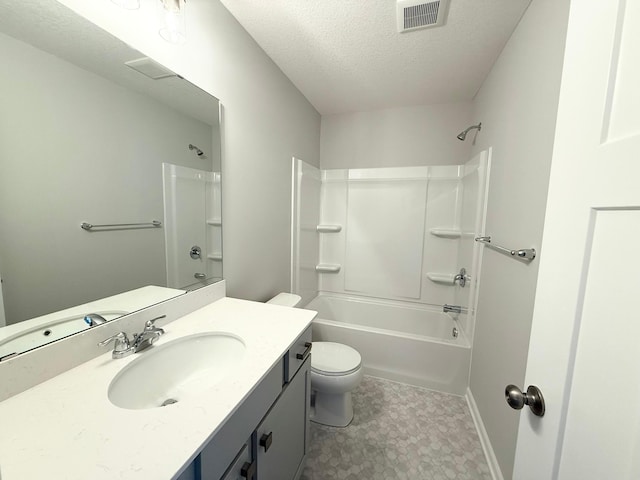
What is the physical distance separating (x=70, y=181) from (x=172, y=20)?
0.74 meters

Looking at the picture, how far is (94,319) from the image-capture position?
840mm

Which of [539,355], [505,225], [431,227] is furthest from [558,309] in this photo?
[431,227]

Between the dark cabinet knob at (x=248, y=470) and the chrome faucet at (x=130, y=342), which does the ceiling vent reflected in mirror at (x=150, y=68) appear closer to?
the chrome faucet at (x=130, y=342)

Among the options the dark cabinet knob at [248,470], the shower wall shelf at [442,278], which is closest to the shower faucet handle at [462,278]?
the shower wall shelf at [442,278]

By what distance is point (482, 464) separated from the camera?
4.66ft

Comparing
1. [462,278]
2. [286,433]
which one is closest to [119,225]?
[286,433]

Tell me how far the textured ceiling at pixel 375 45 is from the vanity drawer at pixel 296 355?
67.2 inches

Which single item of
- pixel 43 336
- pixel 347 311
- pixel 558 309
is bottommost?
pixel 347 311

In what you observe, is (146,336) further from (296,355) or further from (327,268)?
(327,268)

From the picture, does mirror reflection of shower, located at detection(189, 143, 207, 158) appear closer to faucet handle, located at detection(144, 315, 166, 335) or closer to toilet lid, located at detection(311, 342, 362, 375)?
faucet handle, located at detection(144, 315, 166, 335)

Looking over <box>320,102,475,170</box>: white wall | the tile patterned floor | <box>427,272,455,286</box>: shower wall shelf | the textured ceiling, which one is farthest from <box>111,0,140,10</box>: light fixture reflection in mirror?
<box>427,272,455,286</box>: shower wall shelf

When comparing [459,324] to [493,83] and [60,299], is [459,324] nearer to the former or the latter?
[493,83]

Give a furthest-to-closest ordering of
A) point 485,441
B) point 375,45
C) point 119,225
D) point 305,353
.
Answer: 1. point 375,45
2. point 485,441
3. point 305,353
4. point 119,225

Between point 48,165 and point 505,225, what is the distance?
1988mm
